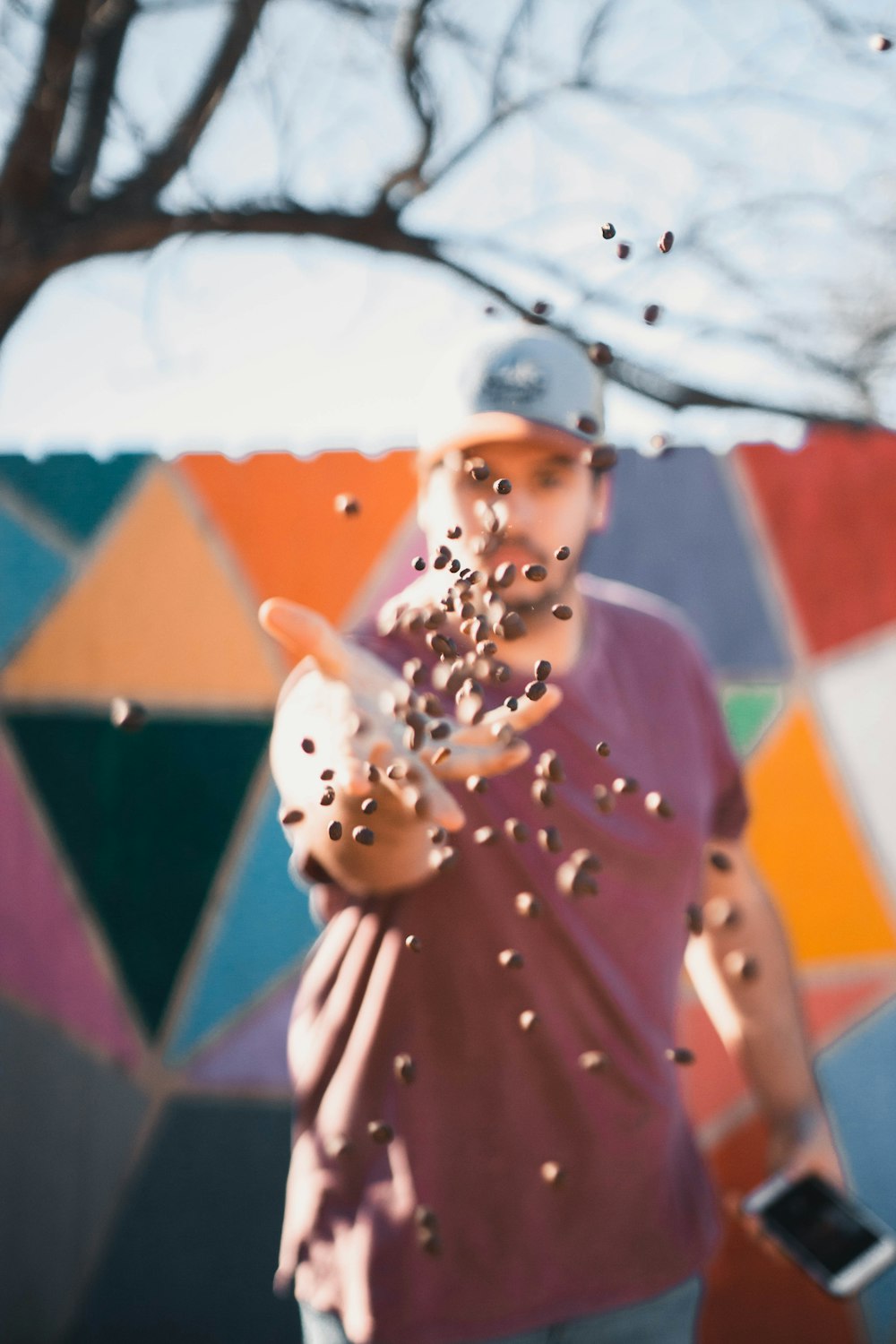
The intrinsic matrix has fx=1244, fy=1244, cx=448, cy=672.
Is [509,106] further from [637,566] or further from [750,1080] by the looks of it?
[750,1080]

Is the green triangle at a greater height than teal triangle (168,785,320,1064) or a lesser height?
greater

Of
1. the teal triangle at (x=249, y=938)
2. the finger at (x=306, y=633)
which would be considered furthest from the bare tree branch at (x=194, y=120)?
the finger at (x=306, y=633)

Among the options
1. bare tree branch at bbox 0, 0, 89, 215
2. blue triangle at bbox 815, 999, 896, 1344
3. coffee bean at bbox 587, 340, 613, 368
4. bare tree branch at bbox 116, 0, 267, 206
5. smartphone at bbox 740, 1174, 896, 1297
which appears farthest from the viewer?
bare tree branch at bbox 116, 0, 267, 206

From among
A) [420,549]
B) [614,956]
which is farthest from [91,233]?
[614,956]

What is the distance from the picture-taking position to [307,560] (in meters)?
2.95

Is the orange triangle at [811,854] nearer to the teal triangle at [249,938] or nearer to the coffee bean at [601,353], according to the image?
the teal triangle at [249,938]

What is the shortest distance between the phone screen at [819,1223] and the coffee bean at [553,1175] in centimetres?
46

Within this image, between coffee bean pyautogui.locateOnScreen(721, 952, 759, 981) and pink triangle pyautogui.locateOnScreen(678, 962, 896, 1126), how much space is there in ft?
2.61

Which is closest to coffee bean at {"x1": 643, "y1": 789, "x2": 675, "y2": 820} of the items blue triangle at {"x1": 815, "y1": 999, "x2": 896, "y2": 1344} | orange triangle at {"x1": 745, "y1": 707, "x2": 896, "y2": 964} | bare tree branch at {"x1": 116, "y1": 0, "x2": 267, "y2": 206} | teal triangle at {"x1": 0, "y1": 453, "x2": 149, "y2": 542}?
orange triangle at {"x1": 745, "y1": 707, "x2": 896, "y2": 964}

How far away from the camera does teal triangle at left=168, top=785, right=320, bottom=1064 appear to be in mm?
2811

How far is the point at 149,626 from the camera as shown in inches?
117

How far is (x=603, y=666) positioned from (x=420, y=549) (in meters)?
1.18

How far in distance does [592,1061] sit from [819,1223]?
22.3 inches

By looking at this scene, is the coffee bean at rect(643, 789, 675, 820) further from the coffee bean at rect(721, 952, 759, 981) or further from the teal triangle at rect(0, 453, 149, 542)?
the teal triangle at rect(0, 453, 149, 542)
